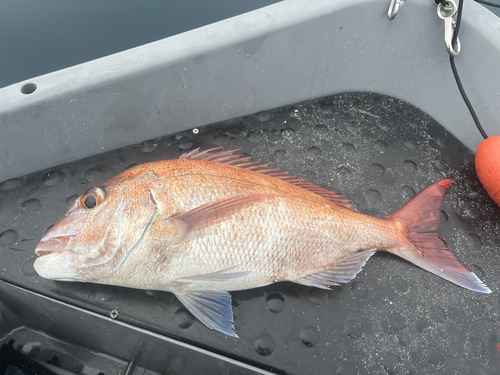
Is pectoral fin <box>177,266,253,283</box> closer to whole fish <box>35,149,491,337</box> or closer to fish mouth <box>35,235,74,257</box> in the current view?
whole fish <box>35,149,491,337</box>

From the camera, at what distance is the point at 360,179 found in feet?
5.63

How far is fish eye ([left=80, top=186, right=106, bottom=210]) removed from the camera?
117 cm

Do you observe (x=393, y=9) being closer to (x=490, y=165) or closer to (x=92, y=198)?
(x=490, y=165)

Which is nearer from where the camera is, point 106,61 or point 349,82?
point 106,61

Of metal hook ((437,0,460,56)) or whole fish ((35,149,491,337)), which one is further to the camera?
metal hook ((437,0,460,56))

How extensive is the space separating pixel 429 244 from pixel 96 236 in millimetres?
1274

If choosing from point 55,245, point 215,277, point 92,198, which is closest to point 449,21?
point 215,277

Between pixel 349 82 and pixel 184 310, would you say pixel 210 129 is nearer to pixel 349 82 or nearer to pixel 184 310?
pixel 349 82

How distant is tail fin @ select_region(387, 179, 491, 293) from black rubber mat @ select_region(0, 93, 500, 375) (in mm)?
115

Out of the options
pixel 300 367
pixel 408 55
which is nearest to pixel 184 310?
pixel 300 367

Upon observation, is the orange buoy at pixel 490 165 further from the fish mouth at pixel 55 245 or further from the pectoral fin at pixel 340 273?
the fish mouth at pixel 55 245

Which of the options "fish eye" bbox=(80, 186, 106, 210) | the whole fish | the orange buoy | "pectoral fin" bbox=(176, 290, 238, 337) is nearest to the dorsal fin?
the whole fish

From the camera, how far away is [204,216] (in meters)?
1.11

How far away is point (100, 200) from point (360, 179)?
1206 mm
